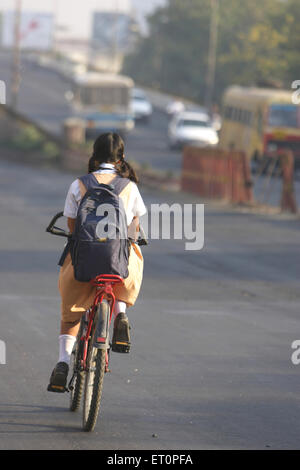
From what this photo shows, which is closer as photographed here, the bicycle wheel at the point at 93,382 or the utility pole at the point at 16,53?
the bicycle wheel at the point at 93,382

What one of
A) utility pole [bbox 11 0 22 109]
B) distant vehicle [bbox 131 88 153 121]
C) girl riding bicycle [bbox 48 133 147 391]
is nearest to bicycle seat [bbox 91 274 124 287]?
girl riding bicycle [bbox 48 133 147 391]

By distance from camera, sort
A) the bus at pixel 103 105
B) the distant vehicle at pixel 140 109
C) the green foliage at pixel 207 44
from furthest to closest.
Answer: the green foliage at pixel 207 44 → the distant vehicle at pixel 140 109 → the bus at pixel 103 105

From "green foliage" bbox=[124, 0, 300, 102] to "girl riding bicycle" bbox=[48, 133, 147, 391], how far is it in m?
81.9

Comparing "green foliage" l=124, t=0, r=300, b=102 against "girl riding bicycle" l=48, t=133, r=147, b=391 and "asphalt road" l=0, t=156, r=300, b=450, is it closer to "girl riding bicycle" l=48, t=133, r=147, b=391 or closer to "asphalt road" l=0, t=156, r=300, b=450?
"asphalt road" l=0, t=156, r=300, b=450

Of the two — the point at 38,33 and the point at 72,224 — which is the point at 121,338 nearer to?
the point at 72,224

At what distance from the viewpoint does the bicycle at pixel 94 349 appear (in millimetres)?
6832

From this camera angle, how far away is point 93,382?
6.88 m

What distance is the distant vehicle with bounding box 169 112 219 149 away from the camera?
54.0m

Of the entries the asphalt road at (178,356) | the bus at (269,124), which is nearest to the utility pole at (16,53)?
the bus at (269,124)

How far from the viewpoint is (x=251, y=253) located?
61.9 ft

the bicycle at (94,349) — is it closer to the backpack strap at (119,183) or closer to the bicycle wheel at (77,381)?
the bicycle wheel at (77,381)

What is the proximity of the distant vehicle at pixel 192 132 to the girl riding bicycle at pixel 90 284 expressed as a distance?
46433 mm
